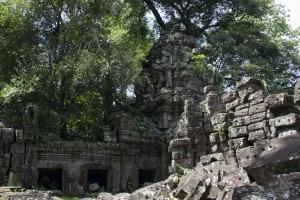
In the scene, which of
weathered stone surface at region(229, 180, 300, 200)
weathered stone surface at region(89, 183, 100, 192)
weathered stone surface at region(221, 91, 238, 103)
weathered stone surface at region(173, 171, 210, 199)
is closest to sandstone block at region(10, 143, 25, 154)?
weathered stone surface at region(89, 183, 100, 192)

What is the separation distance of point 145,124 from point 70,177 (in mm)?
4424

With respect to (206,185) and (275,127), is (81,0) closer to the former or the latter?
(275,127)

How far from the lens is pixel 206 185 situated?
5980 millimetres

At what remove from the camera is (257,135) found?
8.21 m

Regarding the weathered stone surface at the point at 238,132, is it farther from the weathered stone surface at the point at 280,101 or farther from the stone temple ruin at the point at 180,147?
the weathered stone surface at the point at 280,101

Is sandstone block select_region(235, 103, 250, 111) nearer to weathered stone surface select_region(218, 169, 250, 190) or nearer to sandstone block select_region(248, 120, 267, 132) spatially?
sandstone block select_region(248, 120, 267, 132)

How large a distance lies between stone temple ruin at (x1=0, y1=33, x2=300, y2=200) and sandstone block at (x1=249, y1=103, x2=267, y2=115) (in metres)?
0.02

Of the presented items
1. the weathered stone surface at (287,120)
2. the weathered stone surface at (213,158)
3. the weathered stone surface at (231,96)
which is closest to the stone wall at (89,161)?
the weathered stone surface at (213,158)

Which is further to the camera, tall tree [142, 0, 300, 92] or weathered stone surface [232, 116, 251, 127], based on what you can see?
tall tree [142, 0, 300, 92]

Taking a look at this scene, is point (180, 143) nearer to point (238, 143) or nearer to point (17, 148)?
point (238, 143)

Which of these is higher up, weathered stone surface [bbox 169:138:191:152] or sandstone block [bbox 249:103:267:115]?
sandstone block [bbox 249:103:267:115]

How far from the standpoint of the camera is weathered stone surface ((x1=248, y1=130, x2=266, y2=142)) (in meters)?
8.07

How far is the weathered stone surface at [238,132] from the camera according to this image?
28.3 ft

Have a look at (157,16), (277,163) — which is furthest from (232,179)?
(157,16)
